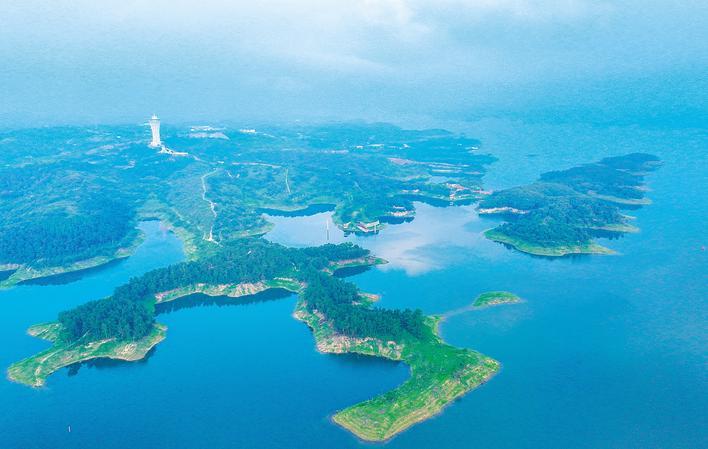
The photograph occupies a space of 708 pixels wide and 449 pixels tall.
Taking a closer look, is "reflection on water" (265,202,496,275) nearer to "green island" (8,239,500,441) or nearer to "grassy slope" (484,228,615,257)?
"grassy slope" (484,228,615,257)

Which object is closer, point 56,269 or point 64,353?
point 64,353

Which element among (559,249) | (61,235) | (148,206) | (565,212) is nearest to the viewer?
(559,249)

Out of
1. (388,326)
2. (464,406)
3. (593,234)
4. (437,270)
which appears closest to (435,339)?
(388,326)

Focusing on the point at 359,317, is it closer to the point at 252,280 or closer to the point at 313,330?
the point at 313,330

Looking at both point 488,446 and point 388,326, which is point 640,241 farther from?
point 488,446

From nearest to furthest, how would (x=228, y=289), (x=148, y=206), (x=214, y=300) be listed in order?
(x=214, y=300) < (x=228, y=289) < (x=148, y=206)

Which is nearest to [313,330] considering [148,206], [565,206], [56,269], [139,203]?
[56,269]

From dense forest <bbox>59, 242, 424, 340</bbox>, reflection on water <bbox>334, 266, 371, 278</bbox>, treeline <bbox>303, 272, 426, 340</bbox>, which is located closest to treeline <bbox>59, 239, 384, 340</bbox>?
dense forest <bbox>59, 242, 424, 340</bbox>
